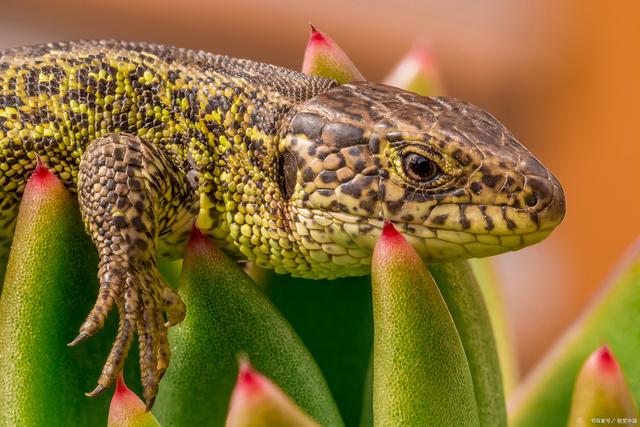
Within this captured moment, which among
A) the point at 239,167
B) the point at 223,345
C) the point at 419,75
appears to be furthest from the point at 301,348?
the point at 419,75

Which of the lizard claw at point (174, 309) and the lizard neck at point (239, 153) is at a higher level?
the lizard neck at point (239, 153)

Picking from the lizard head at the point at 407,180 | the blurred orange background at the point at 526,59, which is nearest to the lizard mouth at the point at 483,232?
the lizard head at the point at 407,180

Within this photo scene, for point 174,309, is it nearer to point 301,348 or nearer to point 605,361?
point 301,348

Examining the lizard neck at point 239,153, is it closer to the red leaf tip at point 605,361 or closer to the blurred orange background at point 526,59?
the red leaf tip at point 605,361

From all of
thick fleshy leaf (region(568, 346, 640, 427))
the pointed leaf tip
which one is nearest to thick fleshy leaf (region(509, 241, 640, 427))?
thick fleshy leaf (region(568, 346, 640, 427))

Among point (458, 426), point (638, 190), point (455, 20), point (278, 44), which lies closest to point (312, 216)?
point (458, 426)

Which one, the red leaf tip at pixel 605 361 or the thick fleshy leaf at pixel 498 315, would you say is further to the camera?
the thick fleshy leaf at pixel 498 315

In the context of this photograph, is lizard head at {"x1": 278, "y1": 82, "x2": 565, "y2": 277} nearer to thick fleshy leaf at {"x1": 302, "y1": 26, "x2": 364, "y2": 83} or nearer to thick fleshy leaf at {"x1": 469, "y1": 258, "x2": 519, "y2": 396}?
thick fleshy leaf at {"x1": 302, "y1": 26, "x2": 364, "y2": 83}
